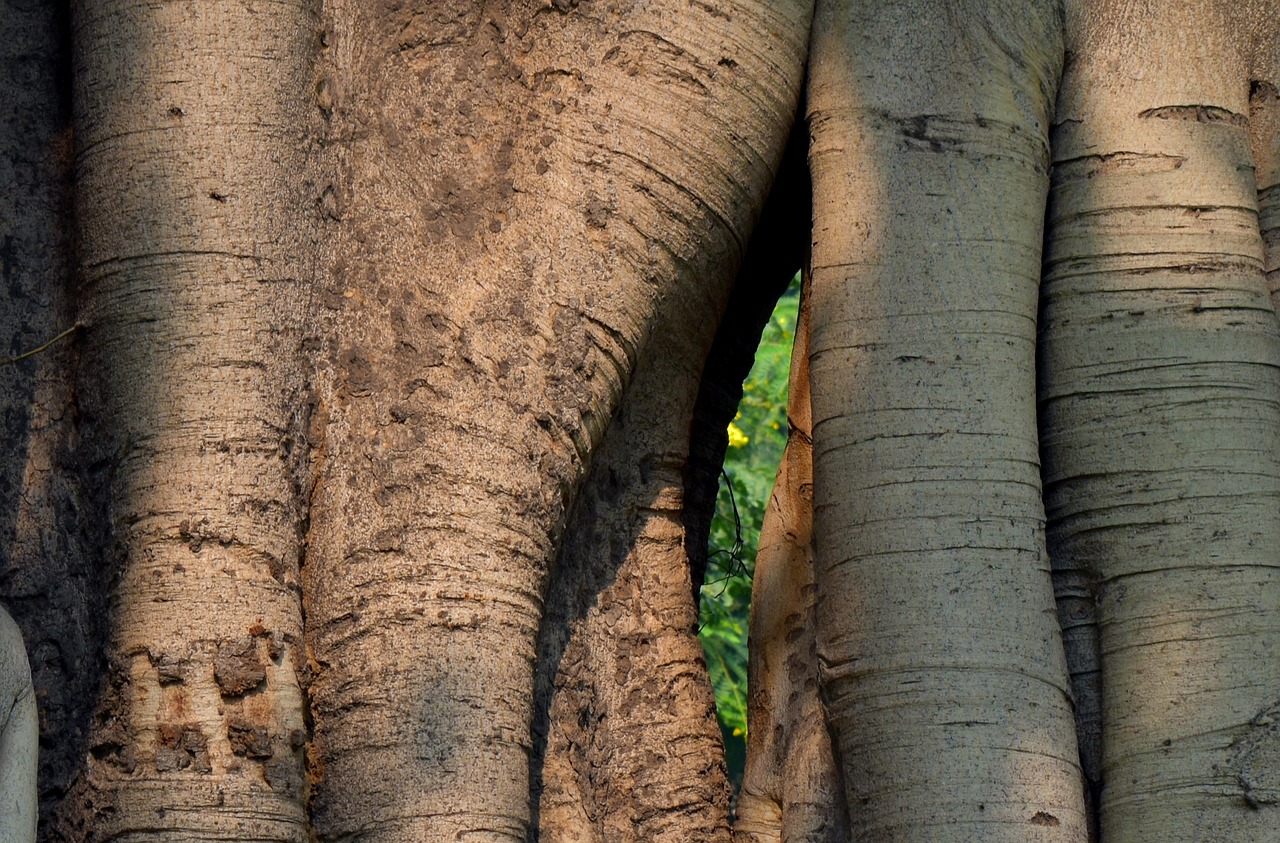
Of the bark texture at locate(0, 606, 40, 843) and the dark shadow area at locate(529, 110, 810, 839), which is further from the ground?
the dark shadow area at locate(529, 110, 810, 839)

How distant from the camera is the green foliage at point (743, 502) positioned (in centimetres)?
789

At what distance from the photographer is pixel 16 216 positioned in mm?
2787

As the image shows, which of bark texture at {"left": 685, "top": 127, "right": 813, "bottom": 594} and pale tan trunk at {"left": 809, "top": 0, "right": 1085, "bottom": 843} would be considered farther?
bark texture at {"left": 685, "top": 127, "right": 813, "bottom": 594}

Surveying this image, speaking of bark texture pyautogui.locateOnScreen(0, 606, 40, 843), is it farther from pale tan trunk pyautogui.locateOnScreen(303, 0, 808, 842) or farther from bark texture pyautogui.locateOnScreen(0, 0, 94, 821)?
pale tan trunk pyautogui.locateOnScreen(303, 0, 808, 842)

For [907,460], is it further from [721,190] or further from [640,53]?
[640,53]

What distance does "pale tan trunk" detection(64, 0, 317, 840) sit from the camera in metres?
2.38

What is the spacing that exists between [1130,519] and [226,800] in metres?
1.61

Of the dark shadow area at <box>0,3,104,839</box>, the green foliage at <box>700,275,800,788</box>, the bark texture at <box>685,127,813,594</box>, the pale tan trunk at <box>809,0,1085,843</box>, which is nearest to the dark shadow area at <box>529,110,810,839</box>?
the bark texture at <box>685,127,813,594</box>

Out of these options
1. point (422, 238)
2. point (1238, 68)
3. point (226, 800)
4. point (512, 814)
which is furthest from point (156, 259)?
point (1238, 68)

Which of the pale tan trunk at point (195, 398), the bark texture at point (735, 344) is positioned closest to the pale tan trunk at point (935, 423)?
the bark texture at point (735, 344)

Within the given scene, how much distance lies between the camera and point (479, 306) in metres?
2.70

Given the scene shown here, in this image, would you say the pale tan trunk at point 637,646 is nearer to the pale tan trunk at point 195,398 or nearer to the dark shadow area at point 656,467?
the dark shadow area at point 656,467

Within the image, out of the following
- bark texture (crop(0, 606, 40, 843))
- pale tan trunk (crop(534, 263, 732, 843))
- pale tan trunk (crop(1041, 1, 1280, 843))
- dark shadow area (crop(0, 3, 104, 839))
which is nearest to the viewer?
bark texture (crop(0, 606, 40, 843))

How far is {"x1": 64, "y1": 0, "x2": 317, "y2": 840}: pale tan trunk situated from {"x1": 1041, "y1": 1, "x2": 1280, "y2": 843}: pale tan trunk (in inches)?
55.2
